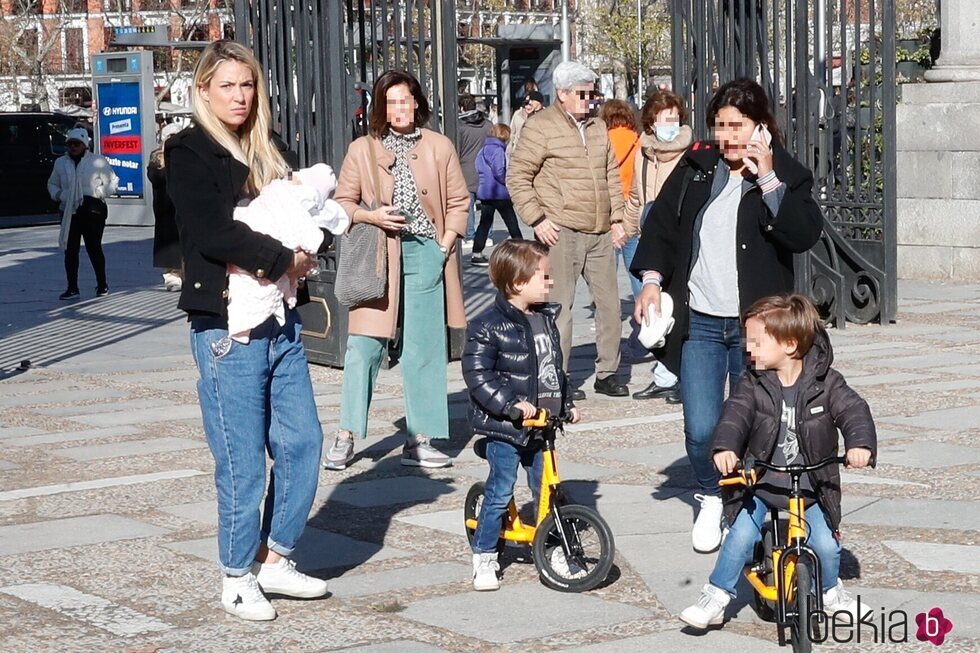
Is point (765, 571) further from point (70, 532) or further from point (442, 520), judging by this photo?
point (70, 532)

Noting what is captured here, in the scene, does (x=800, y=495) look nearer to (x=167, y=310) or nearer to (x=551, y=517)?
(x=551, y=517)

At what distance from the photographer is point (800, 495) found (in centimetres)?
484

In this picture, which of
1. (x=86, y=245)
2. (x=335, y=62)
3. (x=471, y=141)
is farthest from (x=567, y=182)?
(x=471, y=141)

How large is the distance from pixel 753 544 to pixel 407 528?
1.94m

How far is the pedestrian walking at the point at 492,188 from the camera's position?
61.2ft

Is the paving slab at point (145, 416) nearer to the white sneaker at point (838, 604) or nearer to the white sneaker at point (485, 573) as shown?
the white sneaker at point (485, 573)

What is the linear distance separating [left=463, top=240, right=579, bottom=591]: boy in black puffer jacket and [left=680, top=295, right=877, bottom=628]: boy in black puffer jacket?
0.83 metres

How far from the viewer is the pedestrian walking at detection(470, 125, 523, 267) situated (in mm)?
18656

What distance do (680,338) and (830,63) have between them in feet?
23.4

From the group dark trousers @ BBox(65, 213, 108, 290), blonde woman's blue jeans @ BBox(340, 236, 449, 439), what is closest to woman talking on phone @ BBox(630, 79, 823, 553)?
blonde woman's blue jeans @ BBox(340, 236, 449, 439)

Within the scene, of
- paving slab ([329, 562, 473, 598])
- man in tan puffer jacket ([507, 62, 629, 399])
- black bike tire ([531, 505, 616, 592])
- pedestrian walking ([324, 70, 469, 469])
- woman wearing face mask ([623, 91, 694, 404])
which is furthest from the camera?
woman wearing face mask ([623, 91, 694, 404])

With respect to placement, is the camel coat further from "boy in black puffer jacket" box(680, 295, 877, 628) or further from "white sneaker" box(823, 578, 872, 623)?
"white sneaker" box(823, 578, 872, 623)

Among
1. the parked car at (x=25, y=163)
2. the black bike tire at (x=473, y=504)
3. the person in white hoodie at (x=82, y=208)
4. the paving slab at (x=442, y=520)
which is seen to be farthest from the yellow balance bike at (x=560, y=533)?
the parked car at (x=25, y=163)

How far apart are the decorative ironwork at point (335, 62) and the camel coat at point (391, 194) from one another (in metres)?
2.92
